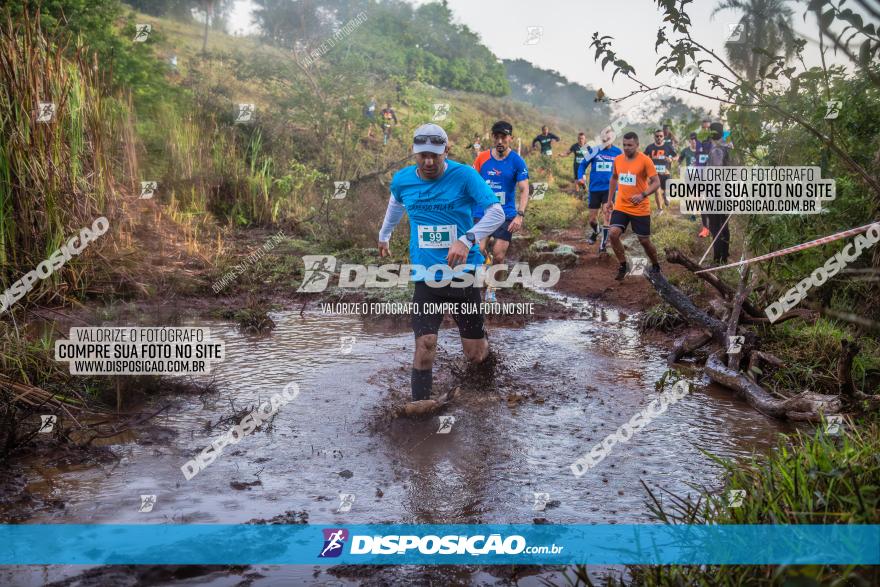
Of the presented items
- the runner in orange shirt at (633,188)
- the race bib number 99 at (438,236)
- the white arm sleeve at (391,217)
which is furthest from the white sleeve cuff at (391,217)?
the runner in orange shirt at (633,188)

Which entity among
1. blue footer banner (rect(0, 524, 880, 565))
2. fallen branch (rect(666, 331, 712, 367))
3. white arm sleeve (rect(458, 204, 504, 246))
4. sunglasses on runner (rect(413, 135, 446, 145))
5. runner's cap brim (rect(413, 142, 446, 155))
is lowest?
blue footer banner (rect(0, 524, 880, 565))

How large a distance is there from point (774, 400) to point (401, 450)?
3.06 meters

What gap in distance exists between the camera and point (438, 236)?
5.41m

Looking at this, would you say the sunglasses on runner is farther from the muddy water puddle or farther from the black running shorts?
the muddy water puddle

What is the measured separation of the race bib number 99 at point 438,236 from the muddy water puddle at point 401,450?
55.1 inches

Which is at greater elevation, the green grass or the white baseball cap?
the white baseball cap

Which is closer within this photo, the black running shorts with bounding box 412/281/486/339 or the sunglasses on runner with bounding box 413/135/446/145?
the sunglasses on runner with bounding box 413/135/446/145

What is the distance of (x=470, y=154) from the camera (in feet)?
83.9

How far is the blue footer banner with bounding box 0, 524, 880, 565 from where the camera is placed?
3383 mm

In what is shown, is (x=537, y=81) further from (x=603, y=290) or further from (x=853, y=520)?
(x=853, y=520)

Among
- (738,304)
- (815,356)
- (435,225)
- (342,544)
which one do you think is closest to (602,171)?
(738,304)

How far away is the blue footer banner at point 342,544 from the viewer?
3383 mm

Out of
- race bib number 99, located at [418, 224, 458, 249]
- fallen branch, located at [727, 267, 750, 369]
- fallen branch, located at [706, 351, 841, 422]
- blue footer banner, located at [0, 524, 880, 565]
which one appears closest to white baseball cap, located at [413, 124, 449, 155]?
race bib number 99, located at [418, 224, 458, 249]

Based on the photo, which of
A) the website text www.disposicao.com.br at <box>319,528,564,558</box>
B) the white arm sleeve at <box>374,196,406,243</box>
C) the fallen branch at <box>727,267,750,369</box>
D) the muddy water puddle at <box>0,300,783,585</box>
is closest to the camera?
the website text www.disposicao.com.br at <box>319,528,564,558</box>
